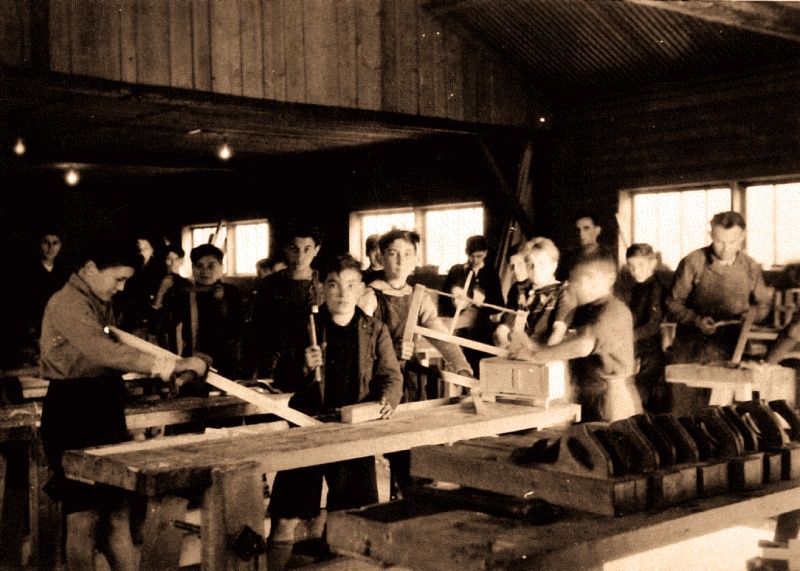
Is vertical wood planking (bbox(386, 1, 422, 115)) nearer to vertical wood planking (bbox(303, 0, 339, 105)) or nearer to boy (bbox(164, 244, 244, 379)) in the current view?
vertical wood planking (bbox(303, 0, 339, 105))

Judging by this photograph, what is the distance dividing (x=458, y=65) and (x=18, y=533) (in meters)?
7.36

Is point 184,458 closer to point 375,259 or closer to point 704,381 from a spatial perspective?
point 704,381

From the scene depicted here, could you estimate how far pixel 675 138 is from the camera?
11312 millimetres

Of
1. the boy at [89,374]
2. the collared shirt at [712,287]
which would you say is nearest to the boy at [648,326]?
the collared shirt at [712,287]

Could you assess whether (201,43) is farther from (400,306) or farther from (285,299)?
(400,306)

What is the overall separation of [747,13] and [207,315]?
14.9 ft

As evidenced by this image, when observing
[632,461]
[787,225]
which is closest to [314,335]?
[632,461]

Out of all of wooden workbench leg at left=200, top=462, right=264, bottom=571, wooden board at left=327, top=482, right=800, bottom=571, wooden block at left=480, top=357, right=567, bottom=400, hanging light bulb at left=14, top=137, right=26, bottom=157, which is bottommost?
wooden workbench leg at left=200, top=462, right=264, bottom=571

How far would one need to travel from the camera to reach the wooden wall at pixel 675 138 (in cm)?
1036

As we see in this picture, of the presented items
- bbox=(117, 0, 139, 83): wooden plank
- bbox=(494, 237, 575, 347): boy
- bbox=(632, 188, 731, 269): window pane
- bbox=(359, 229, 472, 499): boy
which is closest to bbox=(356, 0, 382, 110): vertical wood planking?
bbox=(117, 0, 139, 83): wooden plank

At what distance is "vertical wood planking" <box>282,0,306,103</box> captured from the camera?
→ 1008cm

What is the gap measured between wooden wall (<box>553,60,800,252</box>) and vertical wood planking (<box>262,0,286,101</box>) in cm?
402

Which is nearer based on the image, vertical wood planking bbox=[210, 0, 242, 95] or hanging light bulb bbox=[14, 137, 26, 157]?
vertical wood planking bbox=[210, 0, 242, 95]

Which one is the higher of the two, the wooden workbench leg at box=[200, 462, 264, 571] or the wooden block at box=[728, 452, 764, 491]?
the wooden block at box=[728, 452, 764, 491]
